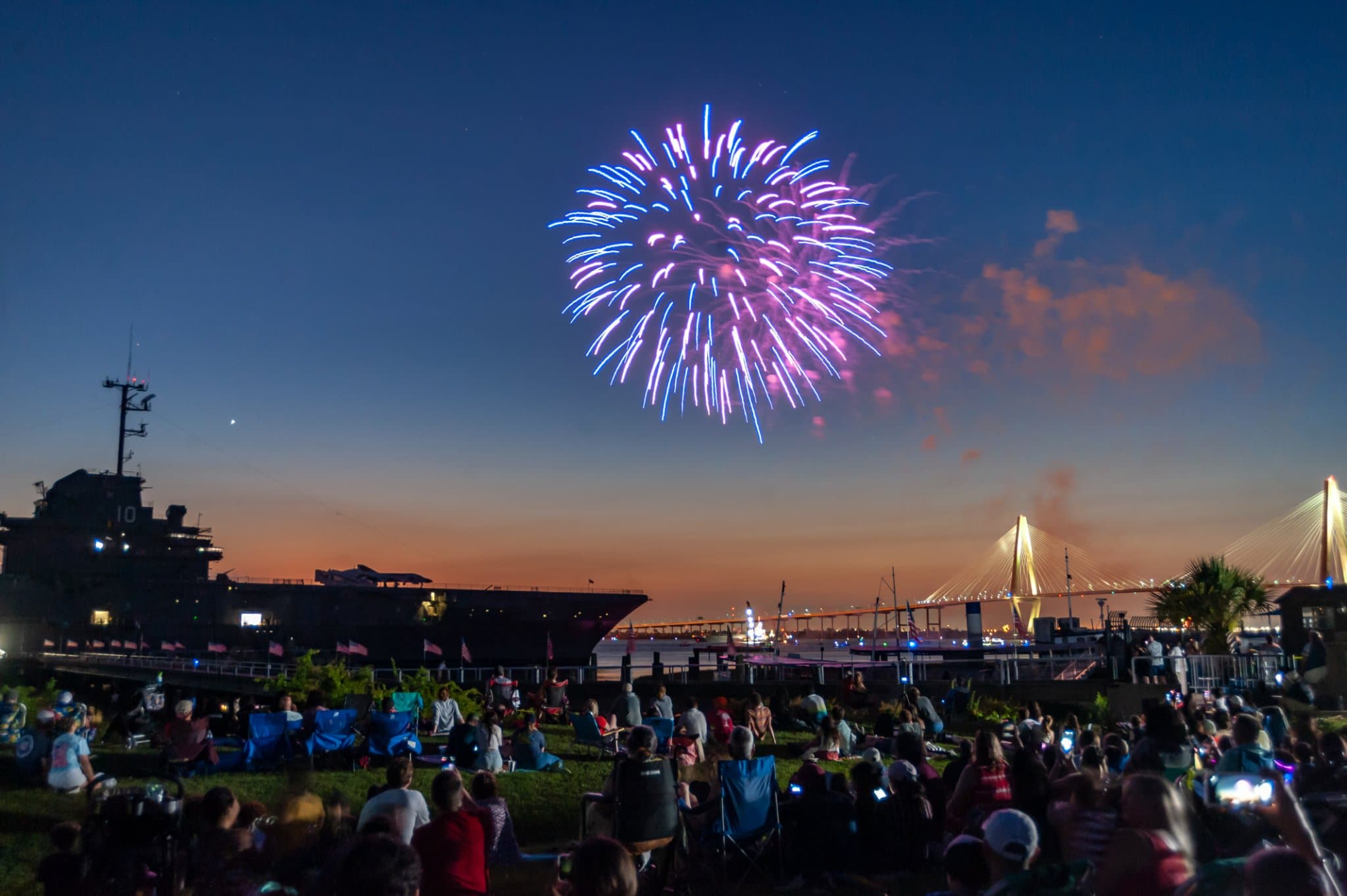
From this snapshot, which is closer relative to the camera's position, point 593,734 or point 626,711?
point 593,734

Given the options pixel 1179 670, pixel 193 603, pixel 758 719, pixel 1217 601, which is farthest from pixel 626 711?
pixel 193 603

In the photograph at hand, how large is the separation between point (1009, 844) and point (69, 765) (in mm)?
9858

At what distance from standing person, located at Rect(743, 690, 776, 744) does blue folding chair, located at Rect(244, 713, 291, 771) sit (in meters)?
6.58

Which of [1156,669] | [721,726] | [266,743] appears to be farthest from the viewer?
[1156,669]

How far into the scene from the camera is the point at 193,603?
214 ft

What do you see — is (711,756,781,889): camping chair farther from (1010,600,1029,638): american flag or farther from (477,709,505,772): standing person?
(1010,600,1029,638): american flag

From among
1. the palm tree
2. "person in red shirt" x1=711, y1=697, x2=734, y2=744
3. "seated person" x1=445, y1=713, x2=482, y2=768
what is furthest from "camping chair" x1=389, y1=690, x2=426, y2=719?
the palm tree

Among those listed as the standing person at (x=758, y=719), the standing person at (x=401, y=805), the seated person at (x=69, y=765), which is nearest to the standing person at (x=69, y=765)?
the seated person at (x=69, y=765)

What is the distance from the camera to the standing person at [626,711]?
14.5m

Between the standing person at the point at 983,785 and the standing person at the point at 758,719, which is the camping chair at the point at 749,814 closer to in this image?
the standing person at the point at 983,785

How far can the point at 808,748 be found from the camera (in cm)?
1216

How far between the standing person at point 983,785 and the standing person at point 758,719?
7.75m

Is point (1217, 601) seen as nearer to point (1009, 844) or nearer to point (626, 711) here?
point (626, 711)

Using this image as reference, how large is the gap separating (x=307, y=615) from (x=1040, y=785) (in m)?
65.5
